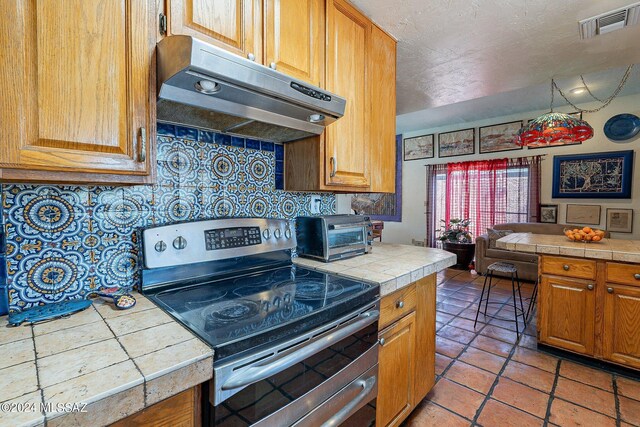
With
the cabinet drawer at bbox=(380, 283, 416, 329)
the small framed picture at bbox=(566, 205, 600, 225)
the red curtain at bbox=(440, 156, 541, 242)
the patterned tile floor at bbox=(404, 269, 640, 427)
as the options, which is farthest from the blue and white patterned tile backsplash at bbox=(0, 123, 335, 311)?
the small framed picture at bbox=(566, 205, 600, 225)

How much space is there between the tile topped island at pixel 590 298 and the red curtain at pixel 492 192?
9.12 ft

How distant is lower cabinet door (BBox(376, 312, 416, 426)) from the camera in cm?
132

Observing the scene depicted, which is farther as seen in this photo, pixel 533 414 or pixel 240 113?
pixel 533 414

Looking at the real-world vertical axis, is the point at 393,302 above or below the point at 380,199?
below

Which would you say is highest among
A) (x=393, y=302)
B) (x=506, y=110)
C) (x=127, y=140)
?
(x=506, y=110)

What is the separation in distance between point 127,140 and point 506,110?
18.1 feet

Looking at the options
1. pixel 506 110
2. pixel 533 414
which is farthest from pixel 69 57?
pixel 506 110

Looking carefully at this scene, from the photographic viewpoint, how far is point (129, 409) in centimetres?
58

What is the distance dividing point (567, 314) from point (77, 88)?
320 cm

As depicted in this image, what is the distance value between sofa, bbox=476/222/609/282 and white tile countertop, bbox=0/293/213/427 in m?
4.94

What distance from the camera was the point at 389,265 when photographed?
153 centimetres

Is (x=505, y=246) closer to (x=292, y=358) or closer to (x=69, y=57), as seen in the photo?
(x=292, y=358)

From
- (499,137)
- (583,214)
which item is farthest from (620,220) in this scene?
(499,137)

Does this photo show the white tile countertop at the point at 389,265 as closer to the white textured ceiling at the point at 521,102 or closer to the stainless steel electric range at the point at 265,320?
the stainless steel electric range at the point at 265,320
